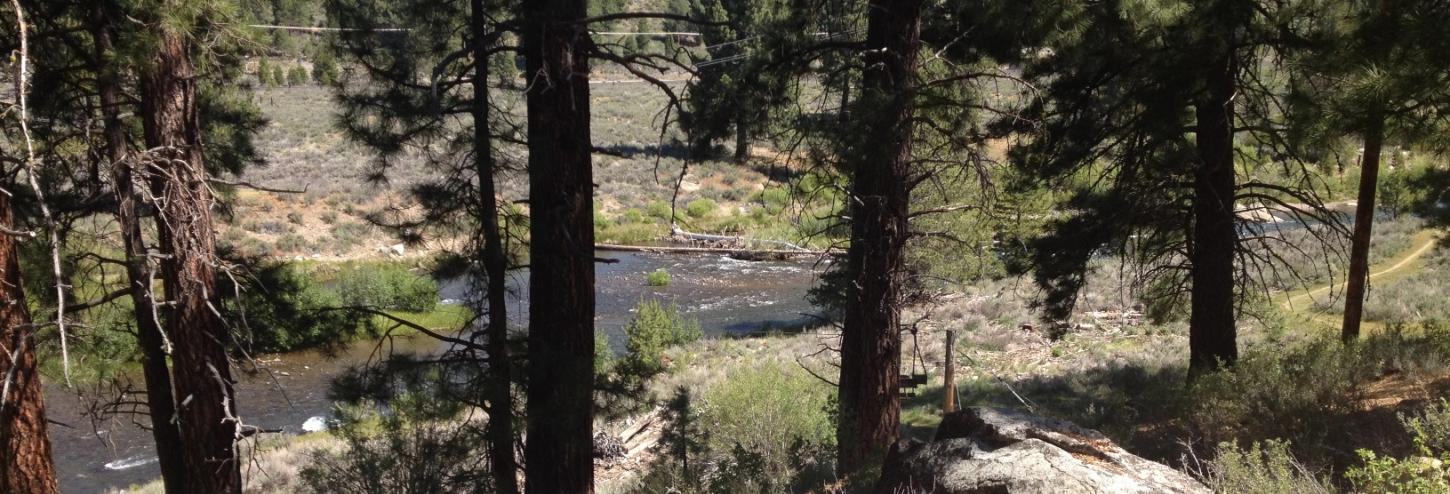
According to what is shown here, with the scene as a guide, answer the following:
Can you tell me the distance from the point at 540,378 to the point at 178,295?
8.11 feet

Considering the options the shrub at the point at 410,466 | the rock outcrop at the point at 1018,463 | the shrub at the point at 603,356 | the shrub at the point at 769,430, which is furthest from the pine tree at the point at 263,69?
the rock outcrop at the point at 1018,463

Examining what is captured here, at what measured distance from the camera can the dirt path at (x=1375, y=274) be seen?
59.1 ft

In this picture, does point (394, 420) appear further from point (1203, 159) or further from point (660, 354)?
point (660, 354)

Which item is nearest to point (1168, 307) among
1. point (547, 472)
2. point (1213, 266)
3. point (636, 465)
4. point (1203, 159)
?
point (1213, 266)

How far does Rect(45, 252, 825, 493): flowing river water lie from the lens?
14945mm

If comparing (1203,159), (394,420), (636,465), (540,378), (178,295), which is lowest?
(636,465)

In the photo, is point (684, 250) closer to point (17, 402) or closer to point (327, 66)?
point (327, 66)

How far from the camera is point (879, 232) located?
7852 mm

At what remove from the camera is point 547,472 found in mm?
7121

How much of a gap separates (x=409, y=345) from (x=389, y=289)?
5.73 ft

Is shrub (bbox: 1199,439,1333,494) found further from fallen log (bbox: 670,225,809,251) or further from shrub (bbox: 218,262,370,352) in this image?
fallen log (bbox: 670,225,809,251)

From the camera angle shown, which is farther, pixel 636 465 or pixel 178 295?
pixel 636 465

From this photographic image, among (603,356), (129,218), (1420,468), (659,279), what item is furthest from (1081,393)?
(659,279)

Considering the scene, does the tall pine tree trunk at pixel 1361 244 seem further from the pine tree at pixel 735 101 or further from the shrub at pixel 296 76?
the shrub at pixel 296 76
